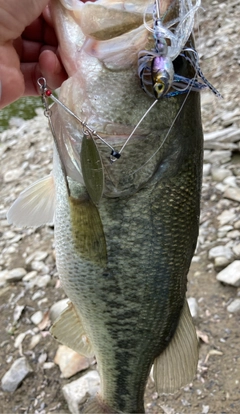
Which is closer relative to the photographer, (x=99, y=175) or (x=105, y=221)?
(x=99, y=175)

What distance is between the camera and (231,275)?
3.02 metres

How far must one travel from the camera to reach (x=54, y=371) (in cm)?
297

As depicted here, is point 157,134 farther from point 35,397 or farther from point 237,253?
point 35,397

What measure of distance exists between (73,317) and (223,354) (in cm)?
123

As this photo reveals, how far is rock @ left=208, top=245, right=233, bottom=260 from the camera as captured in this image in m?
3.18

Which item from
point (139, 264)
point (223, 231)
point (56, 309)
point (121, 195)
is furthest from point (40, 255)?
point (121, 195)

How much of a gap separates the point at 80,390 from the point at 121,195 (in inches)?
64.8

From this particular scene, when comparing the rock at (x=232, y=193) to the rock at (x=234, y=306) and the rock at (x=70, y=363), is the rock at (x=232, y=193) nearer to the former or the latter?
the rock at (x=234, y=306)

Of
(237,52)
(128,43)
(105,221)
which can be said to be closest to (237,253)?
(105,221)

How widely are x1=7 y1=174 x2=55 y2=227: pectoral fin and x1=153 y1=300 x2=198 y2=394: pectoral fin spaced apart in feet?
2.23

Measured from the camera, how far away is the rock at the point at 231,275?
2979mm

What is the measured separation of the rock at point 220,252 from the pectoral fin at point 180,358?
1381 millimetres

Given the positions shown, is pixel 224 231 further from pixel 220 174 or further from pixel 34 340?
pixel 34 340

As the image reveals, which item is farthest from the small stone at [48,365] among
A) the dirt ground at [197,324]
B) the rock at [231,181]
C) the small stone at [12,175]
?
the small stone at [12,175]
